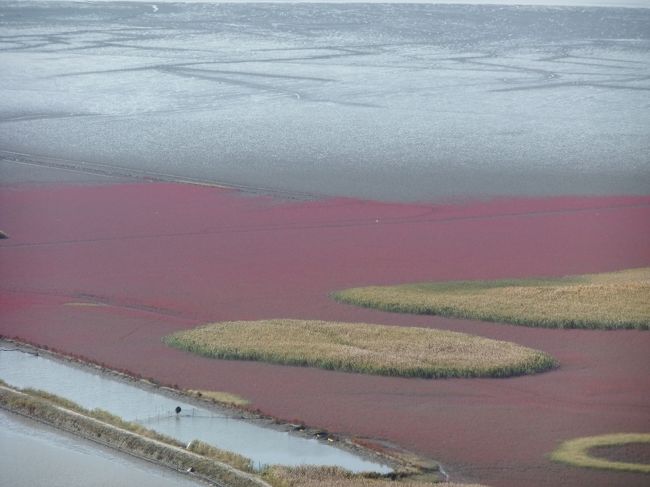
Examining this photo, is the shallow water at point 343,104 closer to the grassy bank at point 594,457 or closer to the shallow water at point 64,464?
the grassy bank at point 594,457

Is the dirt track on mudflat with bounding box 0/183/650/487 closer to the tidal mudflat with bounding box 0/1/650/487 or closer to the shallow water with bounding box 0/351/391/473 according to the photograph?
the tidal mudflat with bounding box 0/1/650/487

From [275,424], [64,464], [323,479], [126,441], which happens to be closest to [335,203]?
[275,424]

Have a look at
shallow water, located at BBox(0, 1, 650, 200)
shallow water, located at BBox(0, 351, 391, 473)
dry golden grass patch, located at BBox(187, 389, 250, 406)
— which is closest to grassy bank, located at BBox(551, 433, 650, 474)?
shallow water, located at BBox(0, 351, 391, 473)

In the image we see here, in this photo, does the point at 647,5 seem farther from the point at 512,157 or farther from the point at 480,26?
the point at 512,157

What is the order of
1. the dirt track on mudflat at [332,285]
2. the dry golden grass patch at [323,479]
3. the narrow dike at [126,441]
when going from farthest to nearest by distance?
the dirt track on mudflat at [332,285] → the narrow dike at [126,441] → the dry golden grass patch at [323,479]

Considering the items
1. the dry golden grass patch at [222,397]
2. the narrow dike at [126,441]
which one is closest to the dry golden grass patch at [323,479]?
the narrow dike at [126,441]

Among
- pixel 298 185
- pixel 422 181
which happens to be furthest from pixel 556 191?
pixel 298 185
